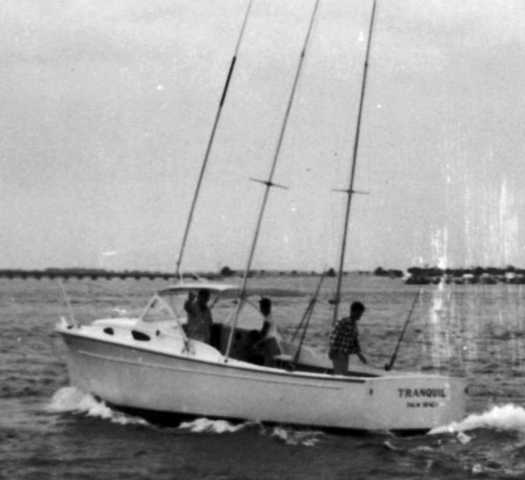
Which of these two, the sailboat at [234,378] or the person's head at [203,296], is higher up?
the person's head at [203,296]

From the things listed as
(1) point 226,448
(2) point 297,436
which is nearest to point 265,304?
(2) point 297,436

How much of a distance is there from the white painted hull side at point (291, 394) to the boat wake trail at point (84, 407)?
85 centimetres

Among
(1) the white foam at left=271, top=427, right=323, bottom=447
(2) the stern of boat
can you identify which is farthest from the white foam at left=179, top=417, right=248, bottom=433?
(2) the stern of boat

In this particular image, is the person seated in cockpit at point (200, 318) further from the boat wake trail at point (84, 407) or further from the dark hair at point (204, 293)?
the boat wake trail at point (84, 407)

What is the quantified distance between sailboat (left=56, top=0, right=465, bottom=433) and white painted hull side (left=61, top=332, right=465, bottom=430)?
0.02 m

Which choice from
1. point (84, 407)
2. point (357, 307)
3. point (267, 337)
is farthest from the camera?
point (84, 407)

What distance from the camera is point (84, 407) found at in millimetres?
21125

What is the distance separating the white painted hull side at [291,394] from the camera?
17.0 m

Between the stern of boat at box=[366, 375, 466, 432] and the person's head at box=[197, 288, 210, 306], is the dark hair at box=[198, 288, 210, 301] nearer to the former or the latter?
the person's head at box=[197, 288, 210, 306]

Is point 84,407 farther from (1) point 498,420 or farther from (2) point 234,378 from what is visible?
(1) point 498,420

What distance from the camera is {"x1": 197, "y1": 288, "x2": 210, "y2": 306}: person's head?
62.3ft

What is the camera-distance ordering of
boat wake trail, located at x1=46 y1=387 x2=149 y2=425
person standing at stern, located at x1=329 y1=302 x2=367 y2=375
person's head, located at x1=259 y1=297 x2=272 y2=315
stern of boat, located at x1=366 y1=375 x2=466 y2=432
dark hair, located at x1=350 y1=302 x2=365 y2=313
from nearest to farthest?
stern of boat, located at x1=366 y1=375 x2=466 y2=432
dark hair, located at x1=350 y1=302 x2=365 y2=313
person standing at stern, located at x1=329 y1=302 x2=367 y2=375
person's head, located at x1=259 y1=297 x2=272 y2=315
boat wake trail, located at x1=46 y1=387 x2=149 y2=425

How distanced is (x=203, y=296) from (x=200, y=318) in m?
0.42

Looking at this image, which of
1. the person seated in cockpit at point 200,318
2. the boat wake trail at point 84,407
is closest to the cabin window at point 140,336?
the person seated in cockpit at point 200,318
